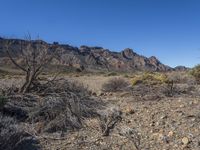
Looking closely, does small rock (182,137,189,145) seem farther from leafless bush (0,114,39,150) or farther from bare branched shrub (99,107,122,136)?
leafless bush (0,114,39,150)

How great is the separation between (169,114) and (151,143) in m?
1.73

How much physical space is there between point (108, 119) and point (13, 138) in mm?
2247

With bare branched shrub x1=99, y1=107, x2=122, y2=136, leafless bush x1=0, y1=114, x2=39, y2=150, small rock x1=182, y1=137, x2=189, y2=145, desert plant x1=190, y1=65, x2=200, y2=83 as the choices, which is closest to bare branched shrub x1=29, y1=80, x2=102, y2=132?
bare branched shrub x1=99, y1=107, x2=122, y2=136

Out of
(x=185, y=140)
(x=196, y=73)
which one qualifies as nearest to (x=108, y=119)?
(x=185, y=140)

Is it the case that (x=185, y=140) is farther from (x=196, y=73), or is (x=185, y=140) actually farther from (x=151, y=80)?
(x=196, y=73)

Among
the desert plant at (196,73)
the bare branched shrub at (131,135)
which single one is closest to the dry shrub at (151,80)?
the desert plant at (196,73)

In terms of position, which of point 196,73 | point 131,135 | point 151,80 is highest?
point 196,73

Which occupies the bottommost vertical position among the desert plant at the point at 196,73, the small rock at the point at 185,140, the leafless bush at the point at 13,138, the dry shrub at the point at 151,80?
the leafless bush at the point at 13,138

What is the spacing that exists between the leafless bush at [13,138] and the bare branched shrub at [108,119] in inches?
53.9

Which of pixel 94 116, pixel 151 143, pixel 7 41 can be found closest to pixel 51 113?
pixel 94 116

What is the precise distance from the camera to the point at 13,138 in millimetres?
6578

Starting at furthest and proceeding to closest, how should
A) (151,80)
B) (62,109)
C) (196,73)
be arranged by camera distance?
(196,73)
(151,80)
(62,109)

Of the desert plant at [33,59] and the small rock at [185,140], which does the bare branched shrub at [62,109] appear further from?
the small rock at [185,140]

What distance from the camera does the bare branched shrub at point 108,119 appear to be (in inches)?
293
